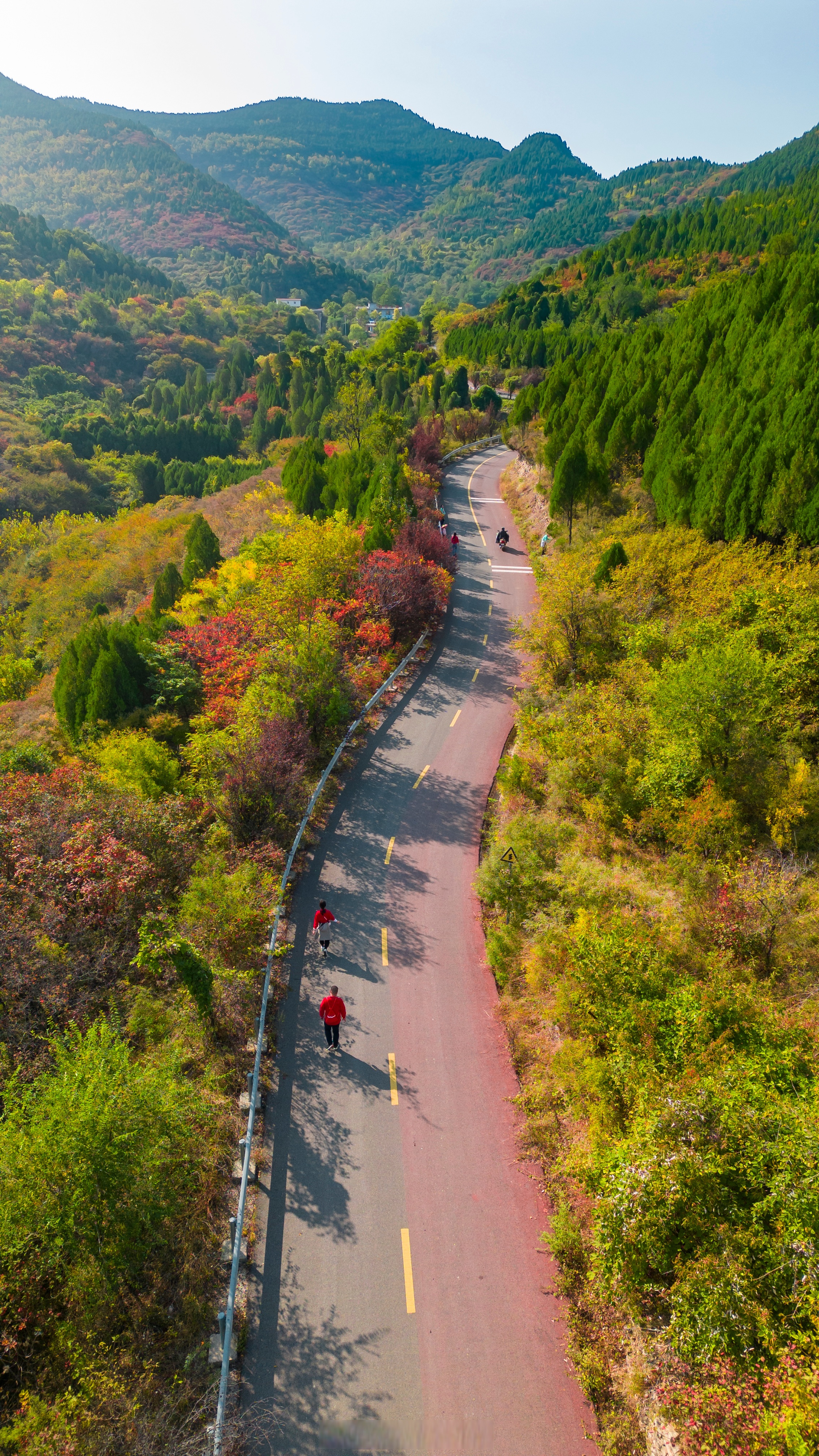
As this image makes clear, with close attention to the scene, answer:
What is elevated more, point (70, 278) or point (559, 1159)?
point (70, 278)

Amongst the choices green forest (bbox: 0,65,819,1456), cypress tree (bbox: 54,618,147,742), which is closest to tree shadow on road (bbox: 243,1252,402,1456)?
green forest (bbox: 0,65,819,1456)

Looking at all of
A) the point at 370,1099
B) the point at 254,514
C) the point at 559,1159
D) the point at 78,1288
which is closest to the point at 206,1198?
the point at 78,1288

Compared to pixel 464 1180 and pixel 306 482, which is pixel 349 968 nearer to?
pixel 464 1180

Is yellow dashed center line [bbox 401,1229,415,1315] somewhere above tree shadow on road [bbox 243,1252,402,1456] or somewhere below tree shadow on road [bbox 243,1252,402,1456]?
above

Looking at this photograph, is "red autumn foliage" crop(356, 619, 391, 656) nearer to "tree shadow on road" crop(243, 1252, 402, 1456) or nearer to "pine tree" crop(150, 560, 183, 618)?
"pine tree" crop(150, 560, 183, 618)

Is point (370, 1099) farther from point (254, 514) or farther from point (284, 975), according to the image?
point (254, 514)

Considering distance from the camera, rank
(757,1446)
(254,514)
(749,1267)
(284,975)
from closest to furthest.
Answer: (757,1446)
(749,1267)
(284,975)
(254,514)

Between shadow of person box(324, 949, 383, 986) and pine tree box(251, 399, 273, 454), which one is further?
pine tree box(251, 399, 273, 454)

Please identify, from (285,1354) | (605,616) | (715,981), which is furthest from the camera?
(605,616)
